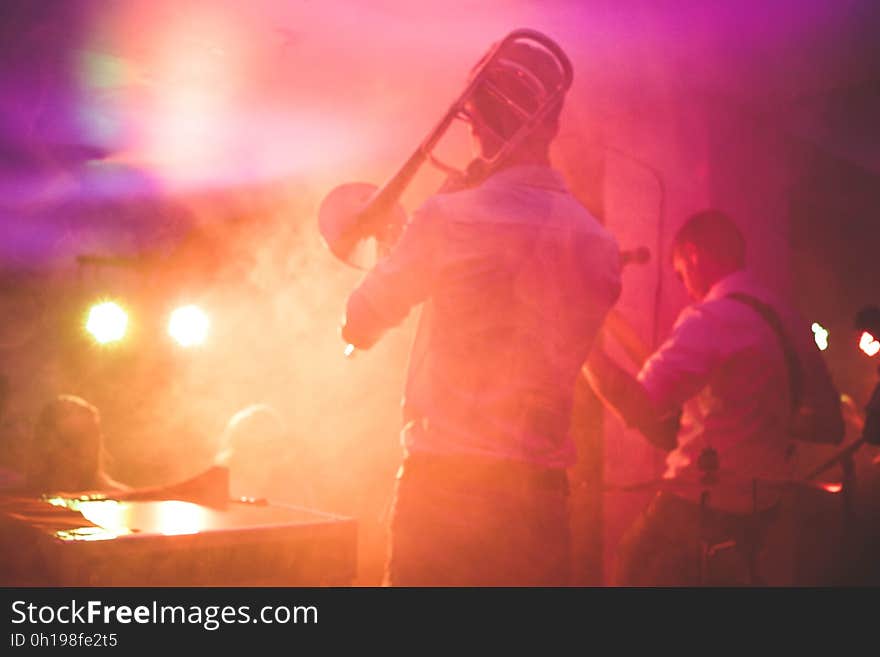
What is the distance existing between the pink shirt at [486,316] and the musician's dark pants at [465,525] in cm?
4

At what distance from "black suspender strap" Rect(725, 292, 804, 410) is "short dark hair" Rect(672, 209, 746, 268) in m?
0.26

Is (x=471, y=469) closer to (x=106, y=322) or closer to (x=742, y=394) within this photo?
(x=742, y=394)

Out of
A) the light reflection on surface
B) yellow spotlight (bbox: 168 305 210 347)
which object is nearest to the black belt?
the light reflection on surface

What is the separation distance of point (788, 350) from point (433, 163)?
3.87ft

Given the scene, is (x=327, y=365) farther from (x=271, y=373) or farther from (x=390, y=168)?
(x=390, y=168)

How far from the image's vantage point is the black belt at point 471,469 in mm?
1542

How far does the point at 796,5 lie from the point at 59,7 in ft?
10.8

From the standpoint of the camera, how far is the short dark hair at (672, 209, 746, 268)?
263 centimetres

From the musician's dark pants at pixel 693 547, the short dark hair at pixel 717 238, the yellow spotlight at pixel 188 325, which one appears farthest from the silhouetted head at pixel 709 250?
the yellow spotlight at pixel 188 325

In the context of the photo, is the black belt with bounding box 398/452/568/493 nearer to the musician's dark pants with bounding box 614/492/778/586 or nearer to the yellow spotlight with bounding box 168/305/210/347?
the musician's dark pants with bounding box 614/492/778/586

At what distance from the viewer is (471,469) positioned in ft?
5.06

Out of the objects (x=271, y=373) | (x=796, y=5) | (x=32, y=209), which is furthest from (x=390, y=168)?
(x=32, y=209)

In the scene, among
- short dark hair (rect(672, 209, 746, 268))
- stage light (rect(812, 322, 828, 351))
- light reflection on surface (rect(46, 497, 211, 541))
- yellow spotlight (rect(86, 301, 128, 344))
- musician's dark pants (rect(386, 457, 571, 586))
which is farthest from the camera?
stage light (rect(812, 322, 828, 351))

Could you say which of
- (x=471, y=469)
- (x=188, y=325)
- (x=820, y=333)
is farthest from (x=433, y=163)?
(x=820, y=333)
